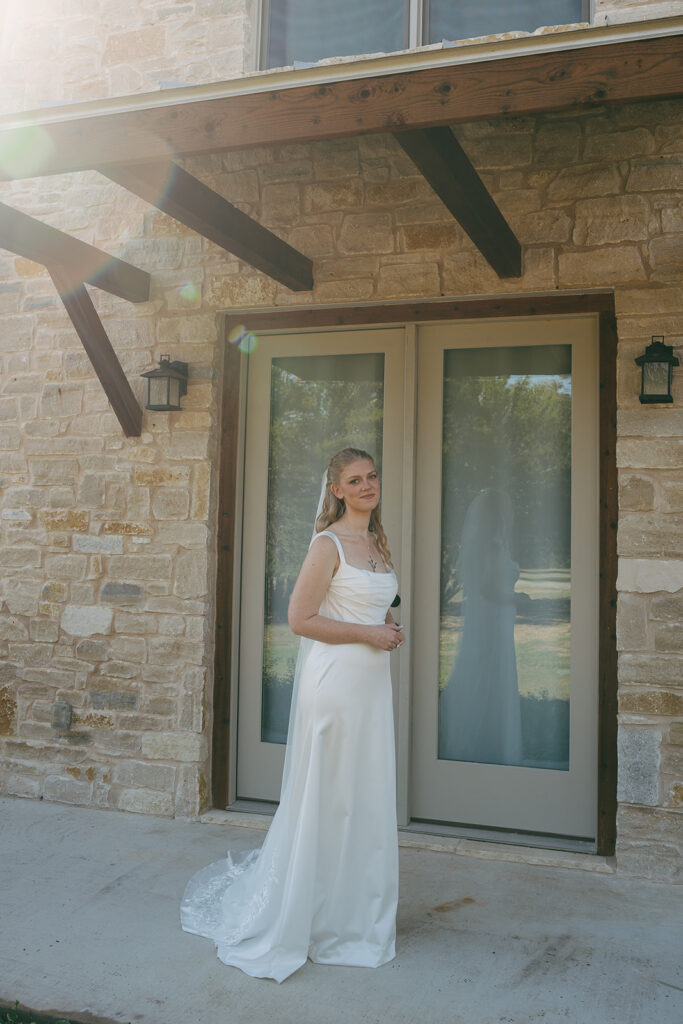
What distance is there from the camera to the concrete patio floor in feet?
8.65

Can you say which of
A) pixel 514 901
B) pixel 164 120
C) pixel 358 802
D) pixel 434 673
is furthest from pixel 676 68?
pixel 514 901

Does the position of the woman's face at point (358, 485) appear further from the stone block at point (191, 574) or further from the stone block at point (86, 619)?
the stone block at point (86, 619)

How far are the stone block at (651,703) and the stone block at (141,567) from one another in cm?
240

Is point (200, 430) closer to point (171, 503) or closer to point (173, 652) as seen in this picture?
point (171, 503)

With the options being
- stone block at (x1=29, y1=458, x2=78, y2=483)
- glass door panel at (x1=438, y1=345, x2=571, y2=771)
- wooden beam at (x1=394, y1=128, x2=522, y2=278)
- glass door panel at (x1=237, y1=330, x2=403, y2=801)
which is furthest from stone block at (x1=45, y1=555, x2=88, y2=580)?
wooden beam at (x1=394, y1=128, x2=522, y2=278)

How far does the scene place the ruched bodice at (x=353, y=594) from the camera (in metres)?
3.02

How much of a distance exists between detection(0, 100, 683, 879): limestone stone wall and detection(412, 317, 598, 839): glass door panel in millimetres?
311

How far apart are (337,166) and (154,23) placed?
1541 millimetres

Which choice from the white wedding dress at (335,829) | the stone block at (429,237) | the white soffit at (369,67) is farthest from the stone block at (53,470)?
the white wedding dress at (335,829)

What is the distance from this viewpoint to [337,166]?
436 centimetres

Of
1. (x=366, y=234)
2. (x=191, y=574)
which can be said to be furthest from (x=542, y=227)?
(x=191, y=574)

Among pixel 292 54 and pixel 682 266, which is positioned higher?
pixel 292 54

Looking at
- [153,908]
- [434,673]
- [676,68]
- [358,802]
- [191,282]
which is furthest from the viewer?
[191,282]

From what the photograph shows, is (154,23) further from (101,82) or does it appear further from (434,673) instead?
(434,673)
